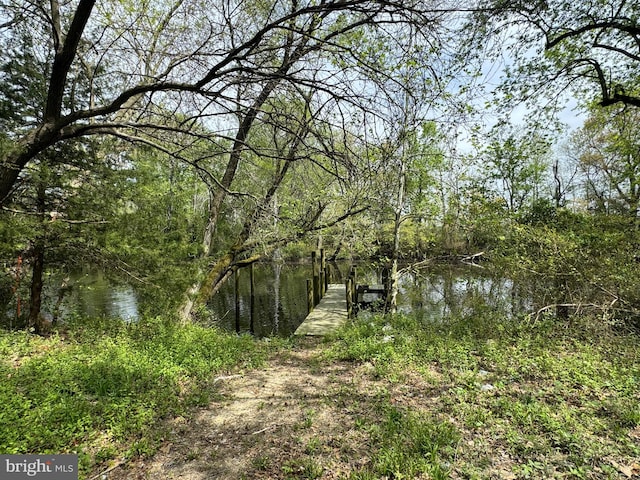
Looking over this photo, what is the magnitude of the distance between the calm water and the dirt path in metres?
3.78

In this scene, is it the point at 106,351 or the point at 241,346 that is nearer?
the point at 106,351

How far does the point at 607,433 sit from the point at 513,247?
5001 mm

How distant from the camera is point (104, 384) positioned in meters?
3.72

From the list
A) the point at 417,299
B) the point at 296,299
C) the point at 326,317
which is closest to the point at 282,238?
the point at 326,317

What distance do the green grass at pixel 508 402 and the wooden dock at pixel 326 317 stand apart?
2037 millimetres

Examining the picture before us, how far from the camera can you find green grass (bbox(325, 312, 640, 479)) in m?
2.62

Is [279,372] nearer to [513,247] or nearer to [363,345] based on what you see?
[363,345]

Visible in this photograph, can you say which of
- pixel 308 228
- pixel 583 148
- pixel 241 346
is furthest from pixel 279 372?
pixel 583 148

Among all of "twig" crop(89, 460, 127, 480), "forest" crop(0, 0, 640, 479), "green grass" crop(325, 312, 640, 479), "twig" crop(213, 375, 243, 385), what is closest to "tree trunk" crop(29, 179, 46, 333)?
"forest" crop(0, 0, 640, 479)

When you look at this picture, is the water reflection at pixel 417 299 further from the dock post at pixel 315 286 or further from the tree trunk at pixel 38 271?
the tree trunk at pixel 38 271

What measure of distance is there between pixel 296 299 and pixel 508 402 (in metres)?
12.2

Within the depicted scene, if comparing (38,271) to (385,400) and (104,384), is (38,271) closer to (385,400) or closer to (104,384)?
(104,384)

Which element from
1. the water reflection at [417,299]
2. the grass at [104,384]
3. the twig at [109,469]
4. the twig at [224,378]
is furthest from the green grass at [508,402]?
the grass at [104,384]

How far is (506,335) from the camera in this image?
5934 mm
